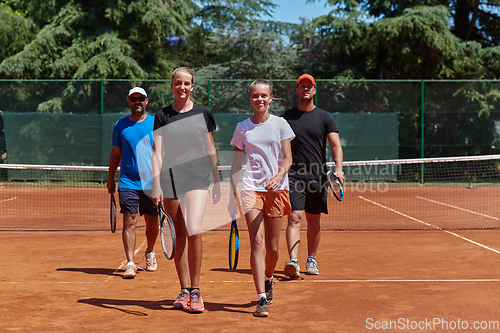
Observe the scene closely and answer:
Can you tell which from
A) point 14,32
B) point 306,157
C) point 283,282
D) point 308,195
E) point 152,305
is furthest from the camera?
point 14,32

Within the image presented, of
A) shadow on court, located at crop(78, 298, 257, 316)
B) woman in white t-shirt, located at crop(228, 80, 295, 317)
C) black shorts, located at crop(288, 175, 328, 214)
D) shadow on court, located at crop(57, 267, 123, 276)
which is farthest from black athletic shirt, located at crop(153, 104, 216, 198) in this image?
shadow on court, located at crop(57, 267, 123, 276)

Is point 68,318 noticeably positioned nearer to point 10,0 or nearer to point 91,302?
point 91,302

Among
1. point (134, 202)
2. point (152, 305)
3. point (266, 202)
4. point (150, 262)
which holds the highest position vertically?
point (266, 202)

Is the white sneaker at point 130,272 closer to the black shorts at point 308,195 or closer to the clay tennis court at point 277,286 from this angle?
the clay tennis court at point 277,286

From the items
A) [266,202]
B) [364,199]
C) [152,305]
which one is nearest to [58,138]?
[364,199]

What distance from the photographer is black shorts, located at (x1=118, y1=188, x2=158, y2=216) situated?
5.95 meters

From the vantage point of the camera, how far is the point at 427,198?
45.0 feet

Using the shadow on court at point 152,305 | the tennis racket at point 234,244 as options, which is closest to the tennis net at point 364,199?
the shadow on court at point 152,305

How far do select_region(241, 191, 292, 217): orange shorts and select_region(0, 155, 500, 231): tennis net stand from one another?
16.0 feet

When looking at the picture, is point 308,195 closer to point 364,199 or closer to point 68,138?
point 364,199

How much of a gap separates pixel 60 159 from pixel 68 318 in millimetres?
12396

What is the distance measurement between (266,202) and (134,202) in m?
1.96

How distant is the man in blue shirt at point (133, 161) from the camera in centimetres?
591

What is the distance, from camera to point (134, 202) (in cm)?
597
